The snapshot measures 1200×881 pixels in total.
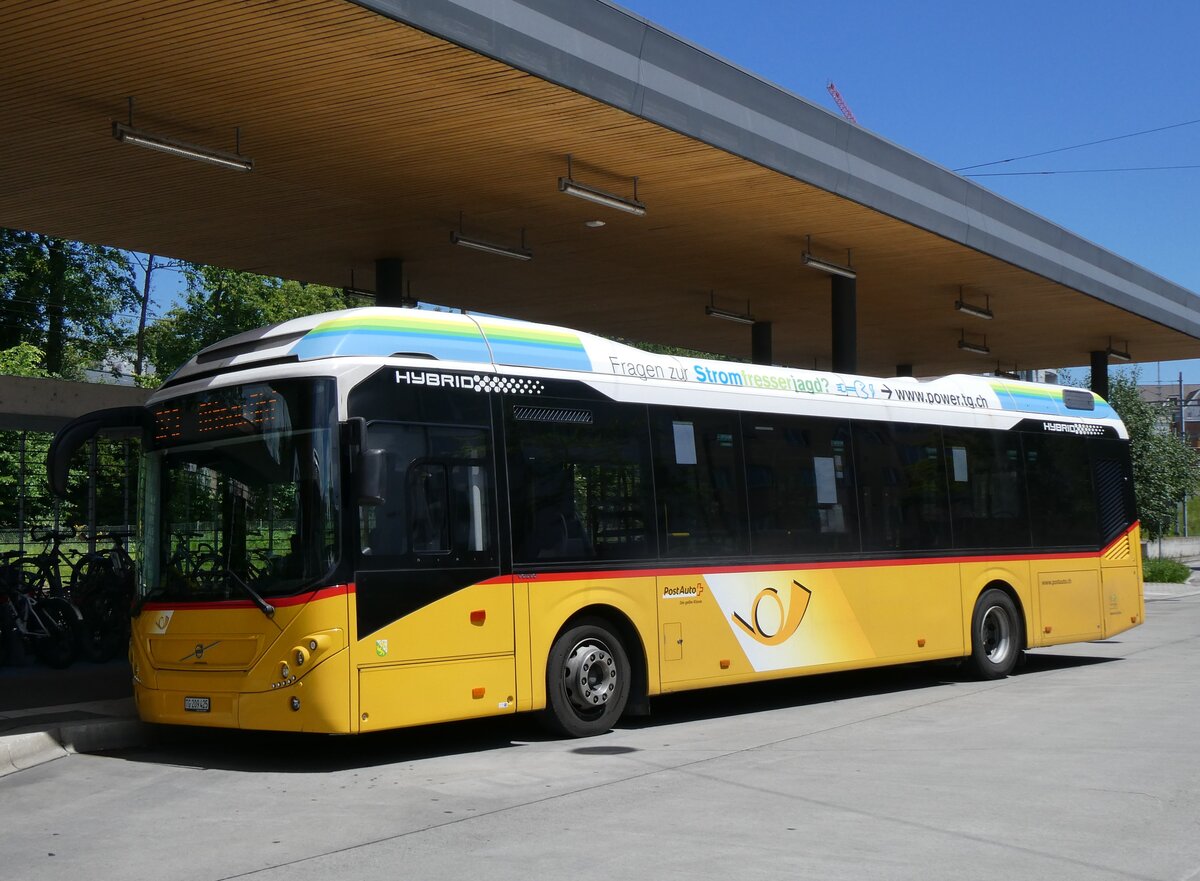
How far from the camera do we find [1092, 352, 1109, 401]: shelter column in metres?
28.3

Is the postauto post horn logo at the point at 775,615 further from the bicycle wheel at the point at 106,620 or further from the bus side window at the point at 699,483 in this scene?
the bicycle wheel at the point at 106,620

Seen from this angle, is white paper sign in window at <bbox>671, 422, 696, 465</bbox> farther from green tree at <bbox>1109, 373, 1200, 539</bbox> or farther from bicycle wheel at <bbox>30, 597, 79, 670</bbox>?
green tree at <bbox>1109, 373, 1200, 539</bbox>

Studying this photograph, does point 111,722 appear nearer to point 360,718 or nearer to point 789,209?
point 360,718

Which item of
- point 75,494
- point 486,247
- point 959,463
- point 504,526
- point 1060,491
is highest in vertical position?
point 486,247

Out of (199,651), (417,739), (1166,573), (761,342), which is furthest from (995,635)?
(1166,573)

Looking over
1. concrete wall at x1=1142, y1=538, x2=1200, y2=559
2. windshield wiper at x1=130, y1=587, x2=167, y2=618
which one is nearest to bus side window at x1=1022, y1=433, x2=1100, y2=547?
windshield wiper at x1=130, y1=587, x2=167, y2=618

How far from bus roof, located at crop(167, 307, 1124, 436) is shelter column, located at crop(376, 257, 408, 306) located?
743cm

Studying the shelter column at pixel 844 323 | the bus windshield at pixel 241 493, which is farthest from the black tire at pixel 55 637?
the shelter column at pixel 844 323

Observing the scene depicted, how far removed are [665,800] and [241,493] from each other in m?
3.97

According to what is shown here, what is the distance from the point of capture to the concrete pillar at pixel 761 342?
25.5 meters

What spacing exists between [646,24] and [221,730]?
7.70m

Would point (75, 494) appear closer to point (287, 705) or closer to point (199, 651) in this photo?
point (199, 651)

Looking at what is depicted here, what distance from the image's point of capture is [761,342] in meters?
25.8

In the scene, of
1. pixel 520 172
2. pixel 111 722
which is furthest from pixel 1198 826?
pixel 520 172
